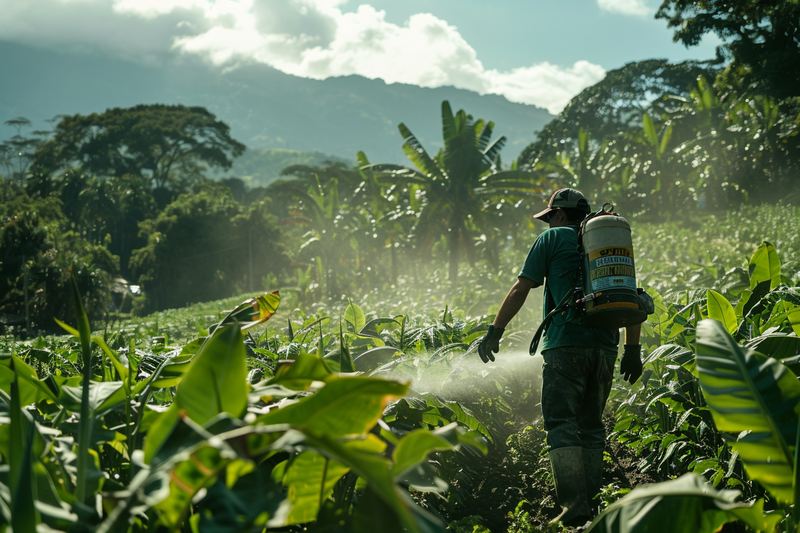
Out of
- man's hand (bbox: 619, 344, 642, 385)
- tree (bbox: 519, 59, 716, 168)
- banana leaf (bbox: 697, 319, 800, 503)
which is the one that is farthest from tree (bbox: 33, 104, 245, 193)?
banana leaf (bbox: 697, 319, 800, 503)

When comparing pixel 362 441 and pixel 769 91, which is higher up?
pixel 769 91

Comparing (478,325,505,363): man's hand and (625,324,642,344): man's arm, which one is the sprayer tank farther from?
(478,325,505,363): man's hand

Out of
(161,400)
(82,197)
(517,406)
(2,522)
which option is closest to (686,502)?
(2,522)

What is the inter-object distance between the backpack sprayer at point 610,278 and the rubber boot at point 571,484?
65cm

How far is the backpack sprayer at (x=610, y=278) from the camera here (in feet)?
8.91

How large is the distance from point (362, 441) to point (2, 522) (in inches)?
26.3

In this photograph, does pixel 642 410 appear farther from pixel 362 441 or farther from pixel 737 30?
pixel 737 30

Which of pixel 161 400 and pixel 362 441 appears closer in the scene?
pixel 362 441

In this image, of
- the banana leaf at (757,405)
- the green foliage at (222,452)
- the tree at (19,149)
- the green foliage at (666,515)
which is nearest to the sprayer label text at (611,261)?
the banana leaf at (757,405)

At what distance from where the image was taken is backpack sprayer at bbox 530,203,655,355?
2.71 m

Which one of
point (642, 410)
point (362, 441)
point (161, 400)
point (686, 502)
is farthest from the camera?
point (642, 410)

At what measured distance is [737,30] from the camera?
19.5 meters

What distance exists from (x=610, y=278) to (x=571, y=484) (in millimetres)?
1010

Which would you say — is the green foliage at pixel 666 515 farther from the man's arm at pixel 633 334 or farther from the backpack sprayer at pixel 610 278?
the man's arm at pixel 633 334
